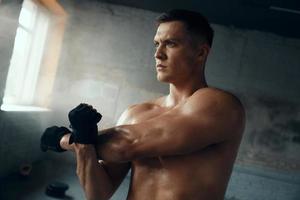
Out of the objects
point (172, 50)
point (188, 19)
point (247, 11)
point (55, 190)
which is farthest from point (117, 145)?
point (247, 11)

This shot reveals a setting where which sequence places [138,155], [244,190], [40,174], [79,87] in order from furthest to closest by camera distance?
[79,87] → [244,190] → [40,174] → [138,155]

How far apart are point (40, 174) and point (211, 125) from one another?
10.5ft

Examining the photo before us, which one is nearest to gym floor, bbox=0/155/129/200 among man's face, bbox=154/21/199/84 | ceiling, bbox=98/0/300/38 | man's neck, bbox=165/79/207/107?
man's neck, bbox=165/79/207/107

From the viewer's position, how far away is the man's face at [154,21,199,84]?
1.48 metres

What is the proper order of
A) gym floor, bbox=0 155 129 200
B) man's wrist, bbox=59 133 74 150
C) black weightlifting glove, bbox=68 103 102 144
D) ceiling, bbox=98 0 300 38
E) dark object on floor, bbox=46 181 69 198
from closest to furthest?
black weightlifting glove, bbox=68 103 102 144
man's wrist, bbox=59 133 74 150
gym floor, bbox=0 155 129 200
dark object on floor, bbox=46 181 69 198
ceiling, bbox=98 0 300 38

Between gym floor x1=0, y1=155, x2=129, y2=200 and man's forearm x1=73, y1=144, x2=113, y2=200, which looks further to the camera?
gym floor x1=0, y1=155, x2=129, y2=200

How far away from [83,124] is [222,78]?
423 centimetres

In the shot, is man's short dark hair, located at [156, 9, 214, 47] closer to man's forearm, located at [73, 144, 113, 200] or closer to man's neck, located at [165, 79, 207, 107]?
man's neck, located at [165, 79, 207, 107]

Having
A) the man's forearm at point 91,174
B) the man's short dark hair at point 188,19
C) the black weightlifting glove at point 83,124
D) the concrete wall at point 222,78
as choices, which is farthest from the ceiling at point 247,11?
the black weightlifting glove at point 83,124

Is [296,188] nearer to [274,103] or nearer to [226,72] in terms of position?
[274,103]

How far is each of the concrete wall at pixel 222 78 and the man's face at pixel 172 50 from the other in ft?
12.2

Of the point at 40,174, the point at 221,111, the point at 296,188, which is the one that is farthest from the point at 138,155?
the point at 296,188

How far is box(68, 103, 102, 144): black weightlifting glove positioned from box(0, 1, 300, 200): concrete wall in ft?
12.3

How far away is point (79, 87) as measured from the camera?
17.8 ft
